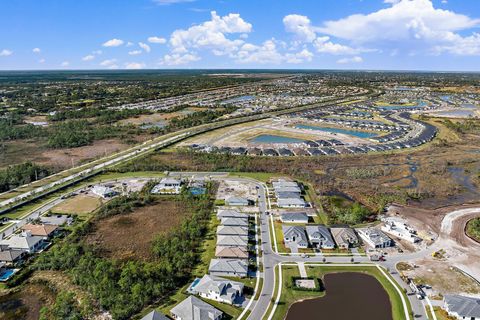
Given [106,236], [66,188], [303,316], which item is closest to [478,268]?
[303,316]

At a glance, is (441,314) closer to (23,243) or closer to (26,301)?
(26,301)

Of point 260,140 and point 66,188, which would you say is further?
point 260,140

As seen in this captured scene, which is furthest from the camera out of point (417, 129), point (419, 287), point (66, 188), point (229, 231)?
point (417, 129)

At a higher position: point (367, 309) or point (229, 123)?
point (229, 123)

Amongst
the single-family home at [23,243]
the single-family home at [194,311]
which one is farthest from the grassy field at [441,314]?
the single-family home at [23,243]

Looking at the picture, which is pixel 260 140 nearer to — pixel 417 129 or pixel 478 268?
pixel 417 129
